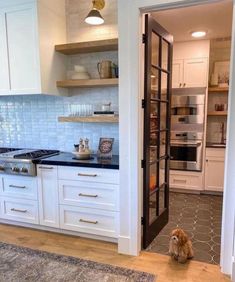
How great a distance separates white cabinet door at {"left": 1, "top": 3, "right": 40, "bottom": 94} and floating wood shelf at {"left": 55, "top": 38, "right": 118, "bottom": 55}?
313 mm

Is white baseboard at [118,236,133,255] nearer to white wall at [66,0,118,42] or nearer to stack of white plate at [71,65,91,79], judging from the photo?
stack of white plate at [71,65,91,79]

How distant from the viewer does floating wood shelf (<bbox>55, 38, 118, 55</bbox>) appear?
2561 millimetres

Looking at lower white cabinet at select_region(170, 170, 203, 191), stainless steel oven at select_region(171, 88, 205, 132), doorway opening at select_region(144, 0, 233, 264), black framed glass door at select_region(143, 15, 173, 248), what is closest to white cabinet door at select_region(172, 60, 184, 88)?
doorway opening at select_region(144, 0, 233, 264)

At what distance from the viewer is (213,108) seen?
4320mm

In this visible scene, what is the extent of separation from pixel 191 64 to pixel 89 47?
198 centimetres

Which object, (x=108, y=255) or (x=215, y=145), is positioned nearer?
(x=108, y=255)

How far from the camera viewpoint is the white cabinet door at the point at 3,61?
8.98 ft

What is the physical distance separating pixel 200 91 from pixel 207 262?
2601mm

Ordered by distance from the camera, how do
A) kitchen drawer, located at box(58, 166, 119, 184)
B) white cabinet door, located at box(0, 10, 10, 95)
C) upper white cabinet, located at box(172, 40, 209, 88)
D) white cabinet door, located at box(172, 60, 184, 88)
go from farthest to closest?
white cabinet door, located at box(172, 60, 184, 88)
upper white cabinet, located at box(172, 40, 209, 88)
white cabinet door, located at box(0, 10, 10, 95)
kitchen drawer, located at box(58, 166, 119, 184)

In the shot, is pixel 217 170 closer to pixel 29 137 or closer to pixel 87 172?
pixel 87 172

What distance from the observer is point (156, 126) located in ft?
8.33

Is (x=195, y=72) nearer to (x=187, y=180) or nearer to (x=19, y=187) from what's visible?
(x=187, y=180)

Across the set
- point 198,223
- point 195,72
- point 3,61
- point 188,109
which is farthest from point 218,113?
point 3,61

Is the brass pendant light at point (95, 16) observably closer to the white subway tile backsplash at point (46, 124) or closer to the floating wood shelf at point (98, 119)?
the white subway tile backsplash at point (46, 124)
